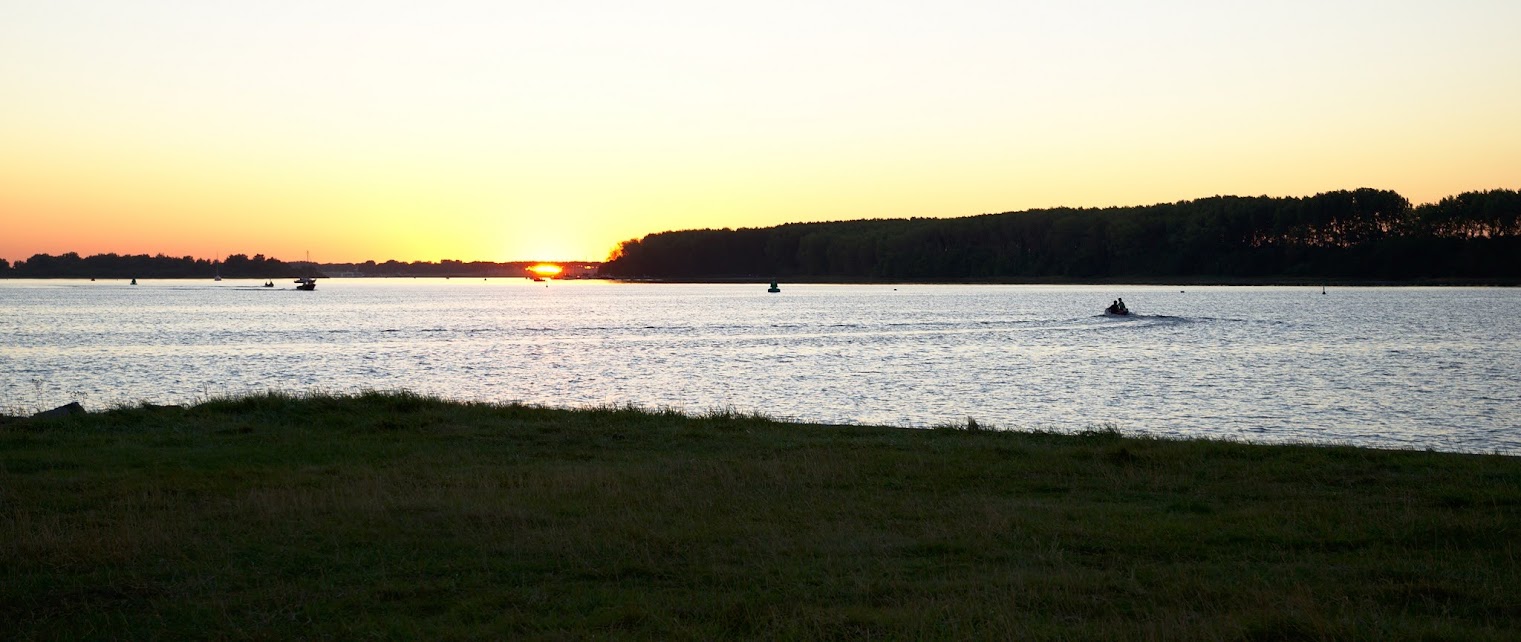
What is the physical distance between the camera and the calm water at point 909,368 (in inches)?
1453

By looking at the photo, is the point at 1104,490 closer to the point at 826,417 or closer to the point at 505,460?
the point at 505,460

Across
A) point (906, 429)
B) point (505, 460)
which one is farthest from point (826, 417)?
point (505, 460)

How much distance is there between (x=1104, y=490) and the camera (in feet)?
53.9

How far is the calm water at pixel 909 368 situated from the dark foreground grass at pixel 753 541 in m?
15.4

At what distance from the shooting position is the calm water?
36906mm

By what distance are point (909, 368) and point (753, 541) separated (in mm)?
43710

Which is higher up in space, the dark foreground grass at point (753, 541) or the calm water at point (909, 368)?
the dark foreground grass at point (753, 541)

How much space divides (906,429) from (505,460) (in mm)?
8968

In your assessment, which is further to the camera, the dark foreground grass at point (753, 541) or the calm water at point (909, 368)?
the calm water at point (909, 368)

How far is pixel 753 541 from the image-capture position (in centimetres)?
1277

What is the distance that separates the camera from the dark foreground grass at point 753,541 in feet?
32.2

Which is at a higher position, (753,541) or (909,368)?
(753,541)

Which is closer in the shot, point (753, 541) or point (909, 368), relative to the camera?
point (753, 541)

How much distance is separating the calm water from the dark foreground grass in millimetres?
15369
